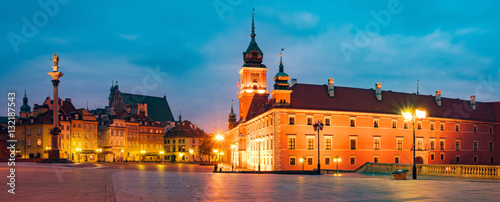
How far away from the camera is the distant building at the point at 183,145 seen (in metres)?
133

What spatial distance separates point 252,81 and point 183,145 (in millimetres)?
49202

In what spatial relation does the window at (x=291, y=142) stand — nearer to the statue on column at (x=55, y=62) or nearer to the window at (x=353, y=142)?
the window at (x=353, y=142)

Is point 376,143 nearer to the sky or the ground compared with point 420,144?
nearer to the sky

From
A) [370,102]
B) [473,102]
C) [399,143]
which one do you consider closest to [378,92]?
[370,102]

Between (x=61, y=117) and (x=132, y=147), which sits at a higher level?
(x=61, y=117)

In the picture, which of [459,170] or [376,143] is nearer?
[459,170]

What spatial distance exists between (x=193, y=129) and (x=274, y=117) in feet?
255

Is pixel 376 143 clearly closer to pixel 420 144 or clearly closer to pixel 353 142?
pixel 353 142

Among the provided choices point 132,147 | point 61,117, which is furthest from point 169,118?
point 61,117

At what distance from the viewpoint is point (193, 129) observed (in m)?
137

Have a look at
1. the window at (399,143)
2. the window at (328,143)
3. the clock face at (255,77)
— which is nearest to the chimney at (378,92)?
the window at (399,143)

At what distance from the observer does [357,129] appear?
66.9 m

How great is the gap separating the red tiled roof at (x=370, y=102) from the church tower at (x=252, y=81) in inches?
845

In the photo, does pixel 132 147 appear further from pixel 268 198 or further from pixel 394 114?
pixel 268 198
